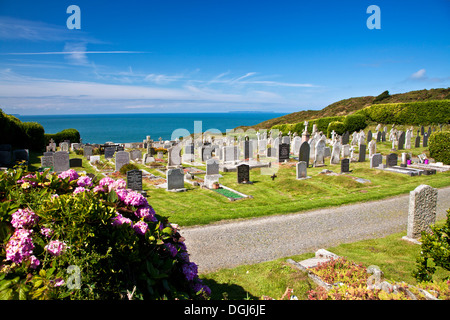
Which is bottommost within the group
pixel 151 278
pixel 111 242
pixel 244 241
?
pixel 244 241

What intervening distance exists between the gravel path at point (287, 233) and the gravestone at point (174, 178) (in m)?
5.30

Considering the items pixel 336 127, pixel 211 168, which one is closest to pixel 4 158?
pixel 211 168

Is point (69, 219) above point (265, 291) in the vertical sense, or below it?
above

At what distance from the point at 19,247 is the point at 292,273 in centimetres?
578

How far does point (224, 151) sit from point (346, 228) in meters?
13.8

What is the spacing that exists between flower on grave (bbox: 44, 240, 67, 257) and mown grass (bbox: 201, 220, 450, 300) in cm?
390

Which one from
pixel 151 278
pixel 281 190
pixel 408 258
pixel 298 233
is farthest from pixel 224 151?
pixel 151 278

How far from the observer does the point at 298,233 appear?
401 inches

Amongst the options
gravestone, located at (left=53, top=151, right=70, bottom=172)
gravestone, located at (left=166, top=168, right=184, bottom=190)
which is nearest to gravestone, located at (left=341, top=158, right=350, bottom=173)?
gravestone, located at (left=166, top=168, right=184, bottom=190)

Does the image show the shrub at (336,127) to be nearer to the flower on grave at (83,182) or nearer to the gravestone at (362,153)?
the gravestone at (362,153)

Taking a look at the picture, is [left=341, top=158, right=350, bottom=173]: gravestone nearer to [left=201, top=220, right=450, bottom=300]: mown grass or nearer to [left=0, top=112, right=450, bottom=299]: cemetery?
[left=0, top=112, right=450, bottom=299]: cemetery

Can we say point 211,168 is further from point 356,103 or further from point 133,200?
point 356,103

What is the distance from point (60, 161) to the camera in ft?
62.2
